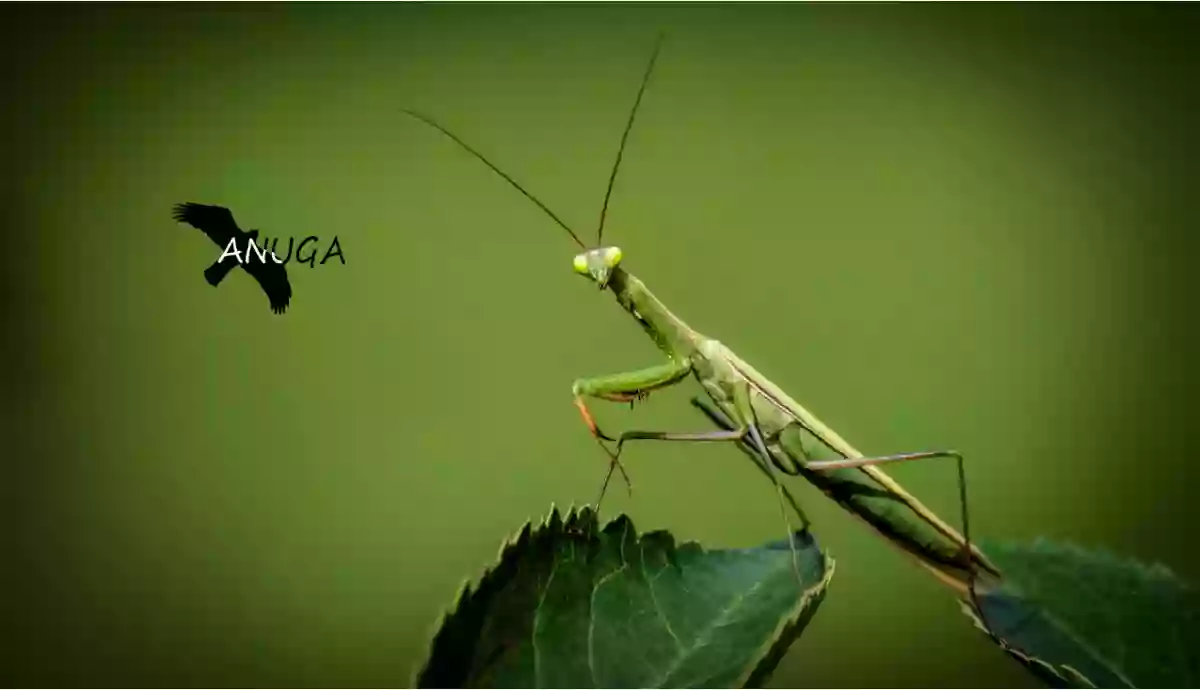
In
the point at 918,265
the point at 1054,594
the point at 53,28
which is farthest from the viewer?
the point at 918,265

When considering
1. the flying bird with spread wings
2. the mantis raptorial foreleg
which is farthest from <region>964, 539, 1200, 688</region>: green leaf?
the flying bird with spread wings

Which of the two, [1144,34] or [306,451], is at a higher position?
[1144,34]

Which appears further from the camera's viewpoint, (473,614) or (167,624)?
(167,624)

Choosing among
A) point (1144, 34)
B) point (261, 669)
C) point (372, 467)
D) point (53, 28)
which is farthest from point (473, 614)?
point (1144, 34)

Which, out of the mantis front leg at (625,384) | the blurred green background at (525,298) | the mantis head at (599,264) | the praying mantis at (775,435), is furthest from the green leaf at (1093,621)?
the mantis head at (599,264)

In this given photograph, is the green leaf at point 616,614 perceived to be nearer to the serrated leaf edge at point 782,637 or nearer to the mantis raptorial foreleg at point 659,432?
the serrated leaf edge at point 782,637

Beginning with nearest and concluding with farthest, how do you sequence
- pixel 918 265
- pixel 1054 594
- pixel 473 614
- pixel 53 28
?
pixel 473 614, pixel 1054 594, pixel 53 28, pixel 918 265

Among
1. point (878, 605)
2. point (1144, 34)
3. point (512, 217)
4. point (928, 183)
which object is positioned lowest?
point (878, 605)

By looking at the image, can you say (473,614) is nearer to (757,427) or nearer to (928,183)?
(757,427)

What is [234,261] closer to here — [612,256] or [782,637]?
[612,256]
